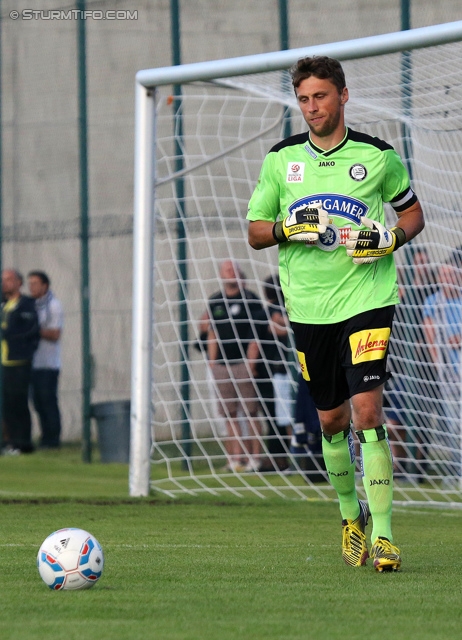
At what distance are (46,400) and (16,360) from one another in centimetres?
60

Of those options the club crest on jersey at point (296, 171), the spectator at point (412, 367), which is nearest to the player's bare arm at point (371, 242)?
the club crest on jersey at point (296, 171)

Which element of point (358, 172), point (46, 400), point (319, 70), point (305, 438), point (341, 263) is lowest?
point (305, 438)

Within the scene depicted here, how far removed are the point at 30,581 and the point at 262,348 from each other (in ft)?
22.1

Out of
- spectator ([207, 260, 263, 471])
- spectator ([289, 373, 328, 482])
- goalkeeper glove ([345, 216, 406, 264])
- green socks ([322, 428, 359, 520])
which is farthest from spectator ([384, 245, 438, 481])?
goalkeeper glove ([345, 216, 406, 264])

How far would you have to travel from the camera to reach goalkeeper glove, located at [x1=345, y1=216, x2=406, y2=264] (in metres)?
5.30

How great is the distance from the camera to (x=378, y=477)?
209 inches

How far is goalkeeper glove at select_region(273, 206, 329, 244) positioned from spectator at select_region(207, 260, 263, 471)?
18.7 ft

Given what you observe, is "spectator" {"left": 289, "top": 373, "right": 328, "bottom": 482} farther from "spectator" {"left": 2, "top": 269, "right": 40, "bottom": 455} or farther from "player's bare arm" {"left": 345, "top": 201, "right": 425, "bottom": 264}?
"player's bare arm" {"left": 345, "top": 201, "right": 425, "bottom": 264}

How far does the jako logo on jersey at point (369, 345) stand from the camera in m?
5.36

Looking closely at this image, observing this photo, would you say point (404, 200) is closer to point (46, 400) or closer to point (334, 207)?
point (334, 207)

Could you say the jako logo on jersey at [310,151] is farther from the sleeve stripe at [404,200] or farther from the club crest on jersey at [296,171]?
the sleeve stripe at [404,200]

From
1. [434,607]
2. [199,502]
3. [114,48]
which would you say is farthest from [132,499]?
[114,48]

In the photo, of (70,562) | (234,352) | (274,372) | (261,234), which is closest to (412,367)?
(274,372)

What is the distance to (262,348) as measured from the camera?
38.0ft
